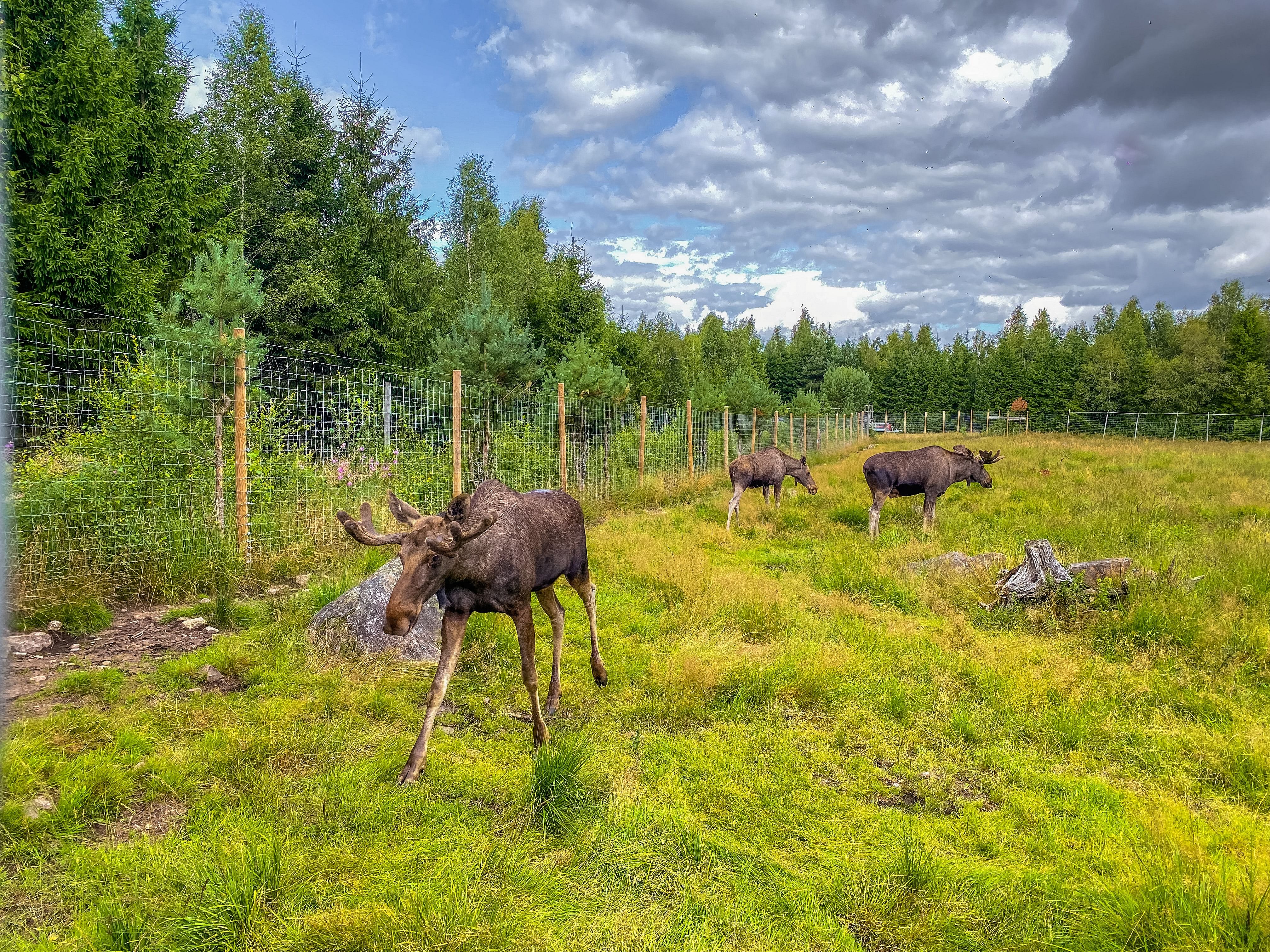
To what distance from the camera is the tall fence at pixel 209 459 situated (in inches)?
230

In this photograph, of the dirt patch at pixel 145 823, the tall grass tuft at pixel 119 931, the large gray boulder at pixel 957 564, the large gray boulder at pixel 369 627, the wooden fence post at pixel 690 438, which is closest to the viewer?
the tall grass tuft at pixel 119 931

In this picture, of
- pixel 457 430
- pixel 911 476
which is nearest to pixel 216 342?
pixel 457 430

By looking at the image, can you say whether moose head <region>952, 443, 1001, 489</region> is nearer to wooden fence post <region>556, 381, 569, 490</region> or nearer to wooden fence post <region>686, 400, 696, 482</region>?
wooden fence post <region>686, 400, 696, 482</region>

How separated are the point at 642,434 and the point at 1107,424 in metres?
41.9

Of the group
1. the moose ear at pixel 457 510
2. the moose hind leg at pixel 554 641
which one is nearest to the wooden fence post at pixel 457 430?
the moose hind leg at pixel 554 641

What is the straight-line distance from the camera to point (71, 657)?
4.80 metres

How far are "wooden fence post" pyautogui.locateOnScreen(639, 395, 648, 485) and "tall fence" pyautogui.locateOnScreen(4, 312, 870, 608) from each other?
3042 mm

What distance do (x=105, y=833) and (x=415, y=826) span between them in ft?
4.88

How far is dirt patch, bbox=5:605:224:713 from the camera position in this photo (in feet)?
14.5

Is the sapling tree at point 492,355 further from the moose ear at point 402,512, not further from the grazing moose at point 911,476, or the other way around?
the moose ear at point 402,512

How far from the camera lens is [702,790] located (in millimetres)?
3625

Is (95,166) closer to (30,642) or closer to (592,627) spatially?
Result: (30,642)

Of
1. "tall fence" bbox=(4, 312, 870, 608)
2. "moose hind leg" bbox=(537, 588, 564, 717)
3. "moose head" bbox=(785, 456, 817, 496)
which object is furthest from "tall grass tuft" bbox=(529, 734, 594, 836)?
"moose head" bbox=(785, 456, 817, 496)

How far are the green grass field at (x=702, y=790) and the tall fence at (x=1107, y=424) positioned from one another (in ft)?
130
